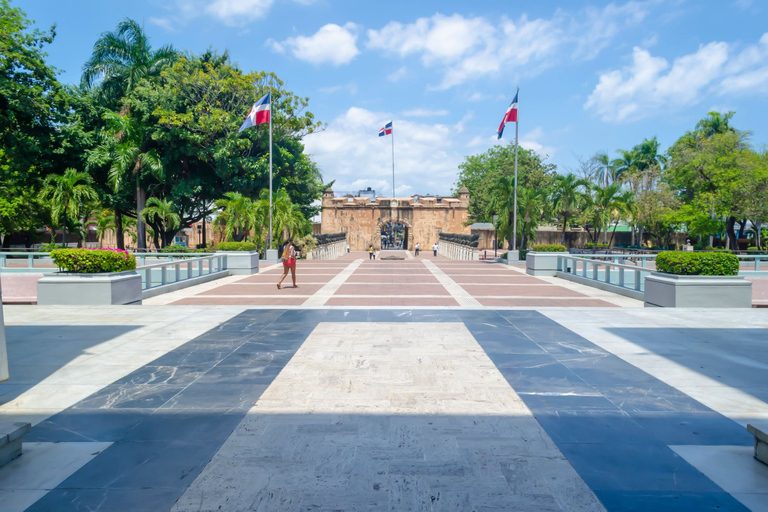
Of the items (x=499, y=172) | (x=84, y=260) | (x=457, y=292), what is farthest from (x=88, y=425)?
(x=499, y=172)

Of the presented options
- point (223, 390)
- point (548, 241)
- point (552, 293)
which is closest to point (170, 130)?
point (552, 293)

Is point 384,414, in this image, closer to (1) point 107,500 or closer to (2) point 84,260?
(1) point 107,500

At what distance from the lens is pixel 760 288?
15.7m

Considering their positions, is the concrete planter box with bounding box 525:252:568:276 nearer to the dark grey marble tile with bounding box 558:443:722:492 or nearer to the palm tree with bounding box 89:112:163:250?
the dark grey marble tile with bounding box 558:443:722:492

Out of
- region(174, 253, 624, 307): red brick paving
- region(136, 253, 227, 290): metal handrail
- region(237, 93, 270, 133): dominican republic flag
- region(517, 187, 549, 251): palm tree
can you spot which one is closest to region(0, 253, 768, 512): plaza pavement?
region(174, 253, 624, 307): red brick paving

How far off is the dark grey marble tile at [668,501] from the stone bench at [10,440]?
166 inches

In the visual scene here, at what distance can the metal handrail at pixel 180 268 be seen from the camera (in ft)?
44.6

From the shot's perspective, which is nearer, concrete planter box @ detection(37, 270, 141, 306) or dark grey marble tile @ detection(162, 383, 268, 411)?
dark grey marble tile @ detection(162, 383, 268, 411)

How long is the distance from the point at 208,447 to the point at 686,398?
4.74 m

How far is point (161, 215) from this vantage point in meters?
31.9

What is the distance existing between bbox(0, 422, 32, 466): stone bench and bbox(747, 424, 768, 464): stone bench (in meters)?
5.51

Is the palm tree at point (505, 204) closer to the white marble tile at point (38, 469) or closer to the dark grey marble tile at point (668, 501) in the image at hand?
the dark grey marble tile at point (668, 501)

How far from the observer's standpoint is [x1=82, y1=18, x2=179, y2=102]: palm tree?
33.3 m

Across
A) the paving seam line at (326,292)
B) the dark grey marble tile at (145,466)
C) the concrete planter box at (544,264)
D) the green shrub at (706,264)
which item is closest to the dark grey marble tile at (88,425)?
the dark grey marble tile at (145,466)
